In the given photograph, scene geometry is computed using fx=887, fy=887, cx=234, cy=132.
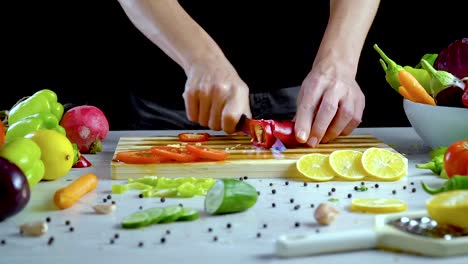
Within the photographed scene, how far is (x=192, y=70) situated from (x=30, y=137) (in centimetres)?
63

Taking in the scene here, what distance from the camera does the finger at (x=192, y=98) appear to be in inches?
98.6

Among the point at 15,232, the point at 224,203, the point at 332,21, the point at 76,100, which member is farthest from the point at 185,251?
the point at 76,100

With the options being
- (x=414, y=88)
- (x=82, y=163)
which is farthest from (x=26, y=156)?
(x=414, y=88)

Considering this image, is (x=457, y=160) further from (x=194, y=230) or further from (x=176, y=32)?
(x=176, y=32)

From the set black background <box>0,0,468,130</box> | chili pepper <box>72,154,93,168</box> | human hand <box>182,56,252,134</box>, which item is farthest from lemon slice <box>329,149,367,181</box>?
black background <box>0,0,468,130</box>

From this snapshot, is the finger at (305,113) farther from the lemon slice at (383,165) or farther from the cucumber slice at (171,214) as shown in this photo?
the cucumber slice at (171,214)

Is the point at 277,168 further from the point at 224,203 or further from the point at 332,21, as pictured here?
the point at 332,21

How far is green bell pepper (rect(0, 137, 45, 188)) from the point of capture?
1845mm

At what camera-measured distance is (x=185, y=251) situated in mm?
1496

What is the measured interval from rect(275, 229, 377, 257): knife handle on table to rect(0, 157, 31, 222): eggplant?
0.51 metres

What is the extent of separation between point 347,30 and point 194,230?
1169 millimetres

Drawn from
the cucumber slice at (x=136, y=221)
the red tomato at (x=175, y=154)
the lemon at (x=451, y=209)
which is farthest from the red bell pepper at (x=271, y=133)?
the lemon at (x=451, y=209)

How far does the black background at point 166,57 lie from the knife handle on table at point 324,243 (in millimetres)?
1624

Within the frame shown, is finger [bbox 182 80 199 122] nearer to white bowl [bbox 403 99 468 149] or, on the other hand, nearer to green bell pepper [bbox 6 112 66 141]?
green bell pepper [bbox 6 112 66 141]
